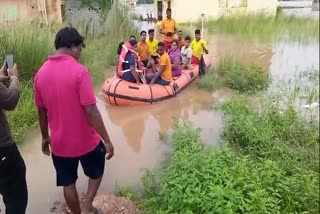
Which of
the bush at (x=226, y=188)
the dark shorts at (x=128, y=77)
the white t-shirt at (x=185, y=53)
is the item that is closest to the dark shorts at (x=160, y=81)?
the dark shorts at (x=128, y=77)

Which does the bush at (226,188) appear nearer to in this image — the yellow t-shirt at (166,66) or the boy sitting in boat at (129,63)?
the boy sitting in boat at (129,63)

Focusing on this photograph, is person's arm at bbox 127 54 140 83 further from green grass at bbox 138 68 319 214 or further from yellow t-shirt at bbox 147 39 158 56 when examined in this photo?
green grass at bbox 138 68 319 214

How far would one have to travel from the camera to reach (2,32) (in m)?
7.35

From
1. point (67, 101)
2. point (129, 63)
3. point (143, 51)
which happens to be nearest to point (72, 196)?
point (67, 101)

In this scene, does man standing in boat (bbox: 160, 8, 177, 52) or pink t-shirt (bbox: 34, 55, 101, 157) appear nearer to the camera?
pink t-shirt (bbox: 34, 55, 101, 157)

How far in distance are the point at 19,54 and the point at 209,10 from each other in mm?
13818

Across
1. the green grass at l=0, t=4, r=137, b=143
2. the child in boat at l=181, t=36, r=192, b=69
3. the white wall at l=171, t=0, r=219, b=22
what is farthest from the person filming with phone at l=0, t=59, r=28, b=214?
the white wall at l=171, t=0, r=219, b=22

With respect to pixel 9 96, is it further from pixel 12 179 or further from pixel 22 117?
pixel 22 117

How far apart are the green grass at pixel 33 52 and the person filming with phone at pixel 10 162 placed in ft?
8.99

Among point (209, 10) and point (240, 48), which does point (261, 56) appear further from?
point (209, 10)

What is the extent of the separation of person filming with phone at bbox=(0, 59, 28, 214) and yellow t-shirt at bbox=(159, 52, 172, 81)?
15.5ft

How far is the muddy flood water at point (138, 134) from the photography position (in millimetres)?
4168

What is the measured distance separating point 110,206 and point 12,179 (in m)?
1.15

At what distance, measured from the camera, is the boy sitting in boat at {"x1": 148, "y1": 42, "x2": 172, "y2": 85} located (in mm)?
7336
